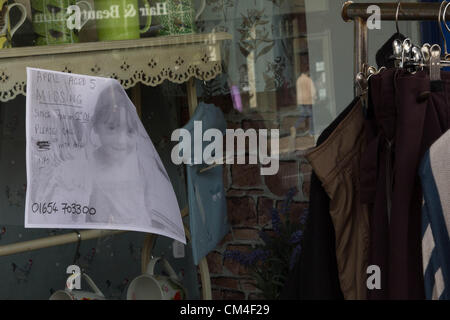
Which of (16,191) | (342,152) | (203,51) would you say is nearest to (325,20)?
(203,51)

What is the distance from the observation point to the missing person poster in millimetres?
1213

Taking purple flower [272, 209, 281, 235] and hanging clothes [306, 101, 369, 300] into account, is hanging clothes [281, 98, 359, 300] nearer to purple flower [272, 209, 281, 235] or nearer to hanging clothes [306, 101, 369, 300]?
hanging clothes [306, 101, 369, 300]

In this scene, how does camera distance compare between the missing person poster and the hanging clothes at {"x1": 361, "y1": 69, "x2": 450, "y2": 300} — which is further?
the missing person poster

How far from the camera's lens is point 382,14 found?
3.77 ft

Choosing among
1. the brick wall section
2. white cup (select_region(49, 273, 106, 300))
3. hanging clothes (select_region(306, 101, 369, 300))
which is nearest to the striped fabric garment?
hanging clothes (select_region(306, 101, 369, 300))

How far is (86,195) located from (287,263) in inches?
18.3

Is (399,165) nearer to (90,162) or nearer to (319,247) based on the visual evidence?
(319,247)

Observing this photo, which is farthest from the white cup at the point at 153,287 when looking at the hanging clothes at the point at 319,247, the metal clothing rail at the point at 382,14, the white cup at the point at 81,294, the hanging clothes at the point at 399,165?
the metal clothing rail at the point at 382,14

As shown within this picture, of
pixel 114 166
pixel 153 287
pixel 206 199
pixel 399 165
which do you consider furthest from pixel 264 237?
pixel 399 165

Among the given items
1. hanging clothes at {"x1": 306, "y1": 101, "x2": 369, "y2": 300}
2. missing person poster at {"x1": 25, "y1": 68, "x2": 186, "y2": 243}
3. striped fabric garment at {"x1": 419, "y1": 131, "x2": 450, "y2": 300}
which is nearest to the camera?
striped fabric garment at {"x1": 419, "y1": 131, "x2": 450, "y2": 300}

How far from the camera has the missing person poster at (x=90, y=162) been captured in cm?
121

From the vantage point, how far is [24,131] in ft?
4.03

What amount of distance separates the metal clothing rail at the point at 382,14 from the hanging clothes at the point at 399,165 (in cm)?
16

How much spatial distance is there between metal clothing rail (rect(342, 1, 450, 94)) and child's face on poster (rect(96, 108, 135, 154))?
1.50 ft
